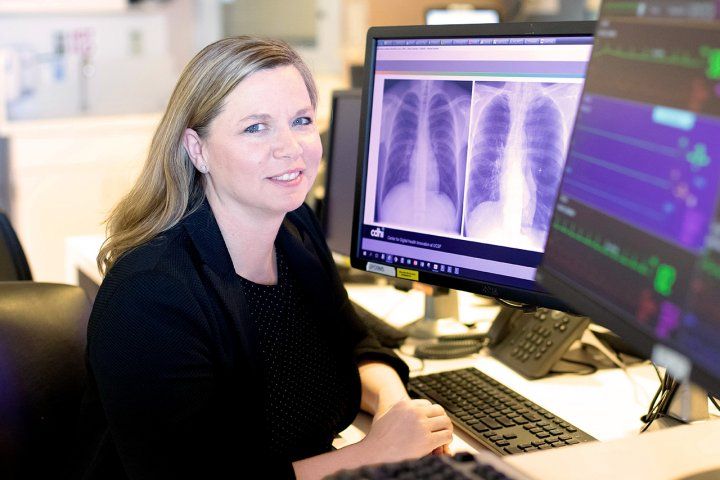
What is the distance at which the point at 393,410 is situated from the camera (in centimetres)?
123

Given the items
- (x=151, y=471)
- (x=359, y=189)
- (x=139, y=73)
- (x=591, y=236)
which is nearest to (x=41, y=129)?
(x=139, y=73)

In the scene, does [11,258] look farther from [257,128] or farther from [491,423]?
[491,423]

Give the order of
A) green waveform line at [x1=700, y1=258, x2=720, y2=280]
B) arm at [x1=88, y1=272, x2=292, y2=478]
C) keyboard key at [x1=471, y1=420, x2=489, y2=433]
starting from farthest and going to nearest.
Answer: keyboard key at [x1=471, y1=420, x2=489, y2=433] → arm at [x1=88, y1=272, x2=292, y2=478] → green waveform line at [x1=700, y1=258, x2=720, y2=280]

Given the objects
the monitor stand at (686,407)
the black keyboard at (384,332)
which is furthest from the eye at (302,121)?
the monitor stand at (686,407)

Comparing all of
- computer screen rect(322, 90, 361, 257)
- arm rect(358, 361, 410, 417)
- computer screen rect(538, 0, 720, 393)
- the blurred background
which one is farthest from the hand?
the blurred background

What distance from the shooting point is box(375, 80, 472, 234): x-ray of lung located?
1.33 meters

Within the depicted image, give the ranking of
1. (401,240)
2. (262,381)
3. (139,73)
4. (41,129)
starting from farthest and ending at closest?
(139,73), (41,129), (401,240), (262,381)

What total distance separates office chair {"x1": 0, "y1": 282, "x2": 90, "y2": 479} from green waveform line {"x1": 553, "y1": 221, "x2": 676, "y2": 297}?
0.82 metres

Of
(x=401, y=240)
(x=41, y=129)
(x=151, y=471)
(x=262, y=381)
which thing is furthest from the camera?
(x=41, y=129)

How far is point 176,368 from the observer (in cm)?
115

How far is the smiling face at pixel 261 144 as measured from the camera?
1296 mm

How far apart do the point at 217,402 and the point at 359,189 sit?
0.44m

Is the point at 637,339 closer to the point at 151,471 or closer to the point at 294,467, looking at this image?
the point at 294,467

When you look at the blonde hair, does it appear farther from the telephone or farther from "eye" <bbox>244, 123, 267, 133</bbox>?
the telephone
